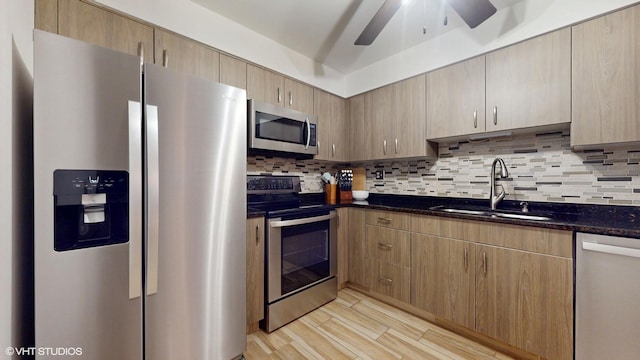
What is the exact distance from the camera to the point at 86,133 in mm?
936

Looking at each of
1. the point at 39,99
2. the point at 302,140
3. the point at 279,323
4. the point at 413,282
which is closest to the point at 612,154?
the point at 413,282

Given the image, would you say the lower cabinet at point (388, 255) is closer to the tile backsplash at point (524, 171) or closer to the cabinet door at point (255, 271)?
the tile backsplash at point (524, 171)

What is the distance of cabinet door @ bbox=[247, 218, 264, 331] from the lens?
1.70 metres

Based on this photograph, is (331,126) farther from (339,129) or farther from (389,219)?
(389,219)

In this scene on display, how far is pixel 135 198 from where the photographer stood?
103cm

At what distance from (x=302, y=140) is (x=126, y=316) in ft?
5.59

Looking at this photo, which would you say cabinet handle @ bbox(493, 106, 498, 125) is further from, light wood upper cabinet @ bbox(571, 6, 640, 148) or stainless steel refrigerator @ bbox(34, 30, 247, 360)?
stainless steel refrigerator @ bbox(34, 30, 247, 360)

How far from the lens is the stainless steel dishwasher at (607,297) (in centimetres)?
116

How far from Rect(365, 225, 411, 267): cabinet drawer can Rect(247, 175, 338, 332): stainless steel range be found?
338 mm

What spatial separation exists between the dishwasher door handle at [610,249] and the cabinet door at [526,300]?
0.12 m

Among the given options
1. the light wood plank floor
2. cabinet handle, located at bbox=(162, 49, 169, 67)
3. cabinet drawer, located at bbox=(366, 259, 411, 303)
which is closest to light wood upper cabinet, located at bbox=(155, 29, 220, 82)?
cabinet handle, located at bbox=(162, 49, 169, 67)

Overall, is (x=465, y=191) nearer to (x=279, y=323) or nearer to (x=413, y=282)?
(x=413, y=282)

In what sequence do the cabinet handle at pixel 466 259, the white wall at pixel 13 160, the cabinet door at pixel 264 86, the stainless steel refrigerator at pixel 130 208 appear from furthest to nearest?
the cabinet door at pixel 264 86, the cabinet handle at pixel 466 259, the stainless steel refrigerator at pixel 130 208, the white wall at pixel 13 160

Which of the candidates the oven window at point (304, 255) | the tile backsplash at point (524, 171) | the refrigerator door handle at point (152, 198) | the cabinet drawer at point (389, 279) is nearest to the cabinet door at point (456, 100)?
the tile backsplash at point (524, 171)
